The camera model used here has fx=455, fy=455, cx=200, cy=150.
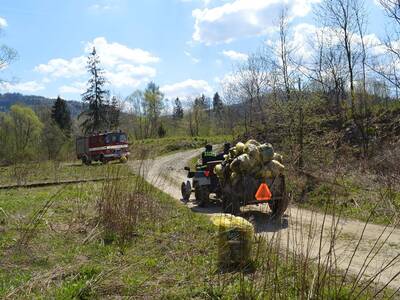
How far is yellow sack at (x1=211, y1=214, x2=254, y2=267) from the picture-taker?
21.6 feet

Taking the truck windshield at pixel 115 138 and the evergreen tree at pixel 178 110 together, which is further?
the evergreen tree at pixel 178 110

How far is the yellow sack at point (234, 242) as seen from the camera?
6.59 m

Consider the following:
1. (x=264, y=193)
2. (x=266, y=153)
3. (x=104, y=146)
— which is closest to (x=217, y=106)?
(x=104, y=146)

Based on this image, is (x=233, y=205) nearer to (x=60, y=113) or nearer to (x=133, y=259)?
(x=133, y=259)

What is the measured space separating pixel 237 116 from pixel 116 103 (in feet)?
82.7

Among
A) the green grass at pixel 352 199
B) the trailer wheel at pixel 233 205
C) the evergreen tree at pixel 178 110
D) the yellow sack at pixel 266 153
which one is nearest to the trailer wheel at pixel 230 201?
the trailer wheel at pixel 233 205

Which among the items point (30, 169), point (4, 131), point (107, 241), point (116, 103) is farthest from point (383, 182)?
point (116, 103)

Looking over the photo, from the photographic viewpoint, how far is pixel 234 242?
259 inches

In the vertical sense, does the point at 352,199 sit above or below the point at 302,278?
below

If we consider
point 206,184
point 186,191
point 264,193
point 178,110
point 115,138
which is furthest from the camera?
point 178,110

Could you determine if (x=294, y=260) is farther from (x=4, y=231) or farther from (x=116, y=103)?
(x=116, y=103)

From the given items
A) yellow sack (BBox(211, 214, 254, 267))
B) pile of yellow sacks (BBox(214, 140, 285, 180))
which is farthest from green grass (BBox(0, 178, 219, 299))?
pile of yellow sacks (BBox(214, 140, 285, 180))

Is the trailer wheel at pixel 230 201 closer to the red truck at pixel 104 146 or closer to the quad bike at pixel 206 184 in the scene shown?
the quad bike at pixel 206 184

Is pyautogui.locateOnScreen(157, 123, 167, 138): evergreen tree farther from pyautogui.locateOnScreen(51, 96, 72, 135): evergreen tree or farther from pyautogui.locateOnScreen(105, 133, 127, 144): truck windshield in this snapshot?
pyautogui.locateOnScreen(105, 133, 127, 144): truck windshield
